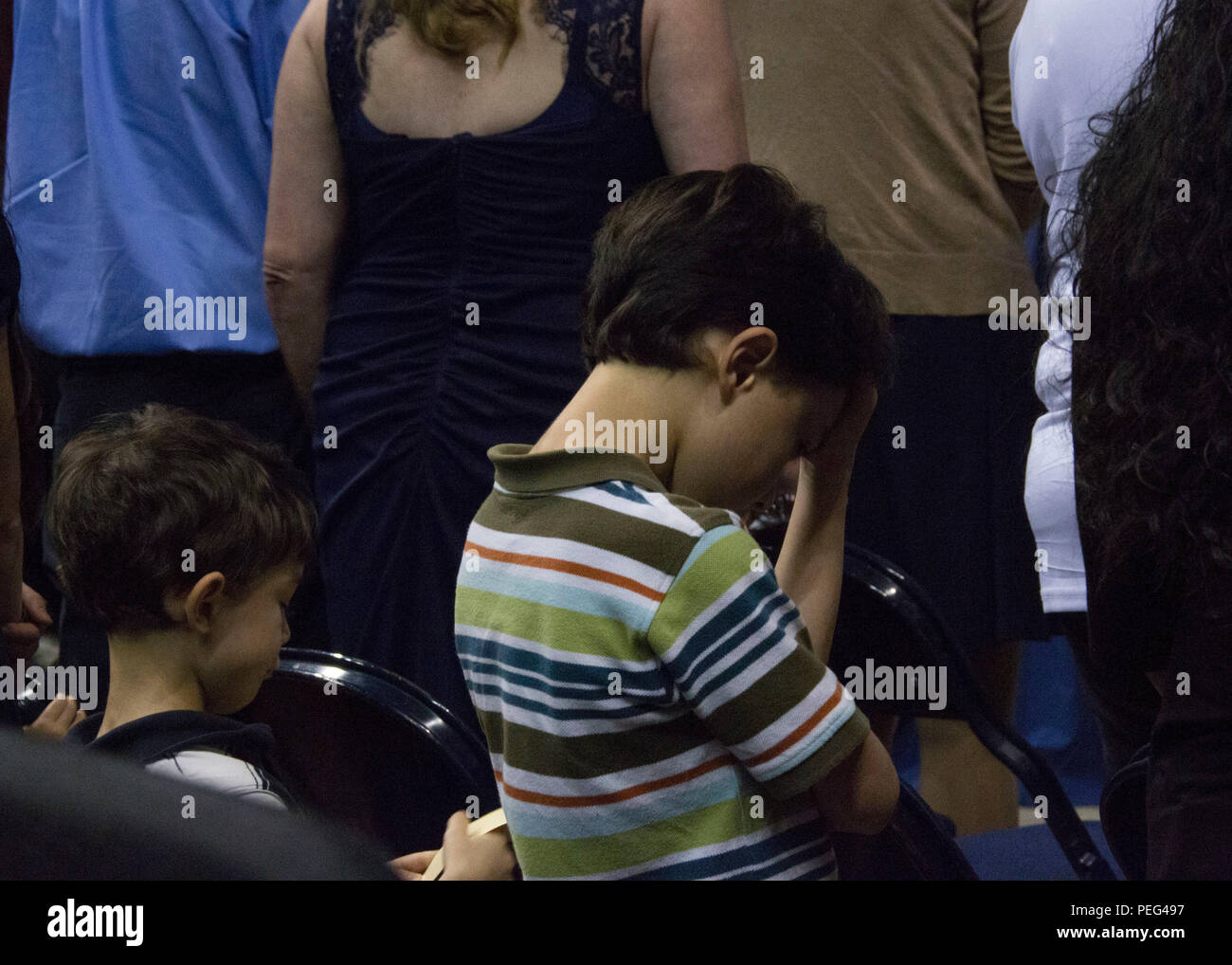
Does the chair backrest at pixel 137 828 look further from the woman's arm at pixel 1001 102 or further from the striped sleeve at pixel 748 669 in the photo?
the woman's arm at pixel 1001 102

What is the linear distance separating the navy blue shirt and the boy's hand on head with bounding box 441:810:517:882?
1005 millimetres

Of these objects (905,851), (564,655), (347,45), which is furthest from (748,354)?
(347,45)

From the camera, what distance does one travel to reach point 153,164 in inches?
77.6

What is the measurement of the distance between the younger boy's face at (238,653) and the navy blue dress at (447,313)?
323mm

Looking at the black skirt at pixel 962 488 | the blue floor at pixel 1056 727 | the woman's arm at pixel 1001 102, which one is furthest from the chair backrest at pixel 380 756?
the blue floor at pixel 1056 727

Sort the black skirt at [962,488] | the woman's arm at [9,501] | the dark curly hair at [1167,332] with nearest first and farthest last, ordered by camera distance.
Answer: the dark curly hair at [1167,332]
the woman's arm at [9,501]
the black skirt at [962,488]

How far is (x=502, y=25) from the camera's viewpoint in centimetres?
161

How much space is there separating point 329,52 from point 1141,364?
42.4 inches

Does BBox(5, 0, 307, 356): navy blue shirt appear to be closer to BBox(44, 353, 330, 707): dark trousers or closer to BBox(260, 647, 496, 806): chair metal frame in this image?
BBox(44, 353, 330, 707): dark trousers

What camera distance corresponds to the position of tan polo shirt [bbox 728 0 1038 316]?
202cm

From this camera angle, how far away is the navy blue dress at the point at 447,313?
5.34 ft
